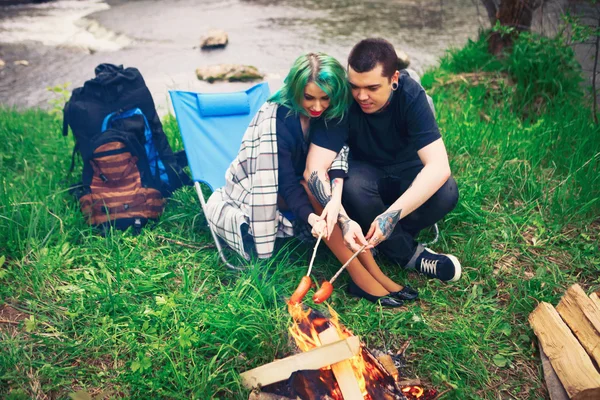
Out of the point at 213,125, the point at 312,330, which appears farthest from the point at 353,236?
the point at 213,125

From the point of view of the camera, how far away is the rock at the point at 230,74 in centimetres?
588

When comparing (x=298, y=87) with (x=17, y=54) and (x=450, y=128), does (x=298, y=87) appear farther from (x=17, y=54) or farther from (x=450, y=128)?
(x=17, y=54)

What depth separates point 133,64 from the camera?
652 centimetres

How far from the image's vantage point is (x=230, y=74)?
19.4 feet

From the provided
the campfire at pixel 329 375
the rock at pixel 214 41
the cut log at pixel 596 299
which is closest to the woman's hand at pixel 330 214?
the campfire at pixel 329 375

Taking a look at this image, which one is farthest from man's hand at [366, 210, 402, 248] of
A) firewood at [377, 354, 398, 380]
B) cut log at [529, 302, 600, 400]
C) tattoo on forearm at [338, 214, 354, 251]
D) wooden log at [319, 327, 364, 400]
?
cut log at [529, 302, 600, 400]

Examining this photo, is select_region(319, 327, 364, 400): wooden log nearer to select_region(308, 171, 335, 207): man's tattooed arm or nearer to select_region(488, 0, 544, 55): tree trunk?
select_region(308, 171, 335, 207): man's tattooed arm

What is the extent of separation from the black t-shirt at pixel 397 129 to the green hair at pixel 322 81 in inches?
8.6

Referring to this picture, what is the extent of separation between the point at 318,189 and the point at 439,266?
0.85m

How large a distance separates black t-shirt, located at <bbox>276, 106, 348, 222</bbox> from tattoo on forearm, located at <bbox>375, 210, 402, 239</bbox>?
A: 0.37 metres

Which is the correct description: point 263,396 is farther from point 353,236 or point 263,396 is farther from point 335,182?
point 335,182

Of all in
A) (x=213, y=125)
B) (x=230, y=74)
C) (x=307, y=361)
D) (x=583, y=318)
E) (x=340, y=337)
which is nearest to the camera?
(x=307, y=361)

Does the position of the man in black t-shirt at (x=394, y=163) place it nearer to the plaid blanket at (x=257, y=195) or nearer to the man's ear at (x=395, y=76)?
the man's ear at (x=395, y=76)

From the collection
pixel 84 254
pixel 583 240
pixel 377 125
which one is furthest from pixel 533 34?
pixel 84 254
